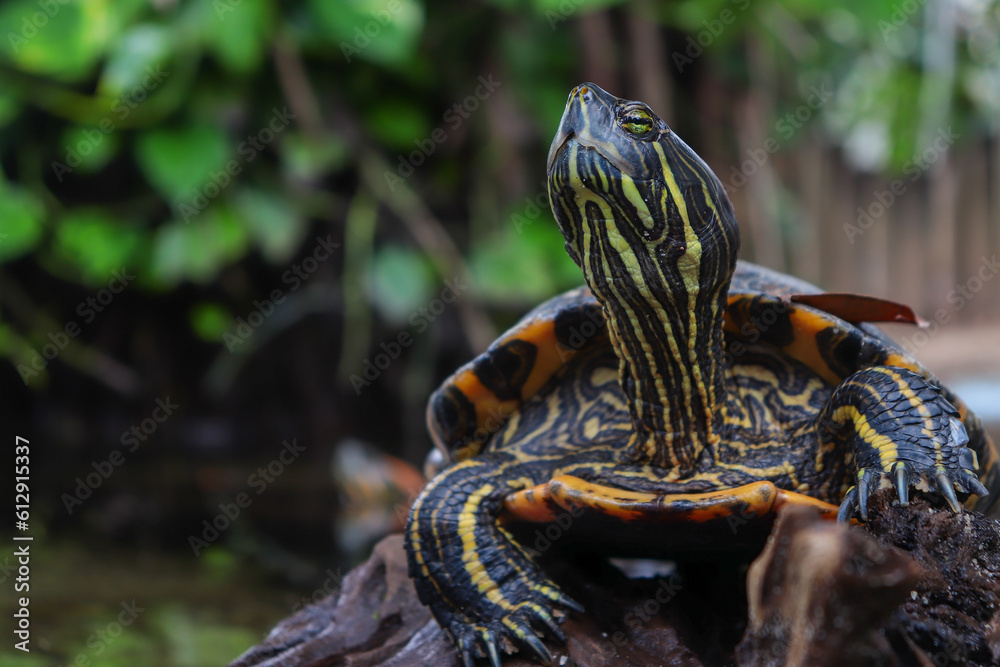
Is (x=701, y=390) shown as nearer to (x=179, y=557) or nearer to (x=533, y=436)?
(x=533, y=436)

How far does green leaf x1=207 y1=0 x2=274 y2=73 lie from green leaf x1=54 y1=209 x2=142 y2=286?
54.4 inches

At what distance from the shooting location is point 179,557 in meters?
3.11

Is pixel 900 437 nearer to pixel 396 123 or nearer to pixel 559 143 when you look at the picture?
pixel 559 143

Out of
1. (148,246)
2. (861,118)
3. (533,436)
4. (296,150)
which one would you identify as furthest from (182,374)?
(861,118)

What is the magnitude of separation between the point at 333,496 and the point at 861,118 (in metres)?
5.80

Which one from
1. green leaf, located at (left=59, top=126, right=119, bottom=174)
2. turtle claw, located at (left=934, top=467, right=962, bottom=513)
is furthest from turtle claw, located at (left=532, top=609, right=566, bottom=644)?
green leaf, located at (left=59, top=126, right=119, bottom=174)
